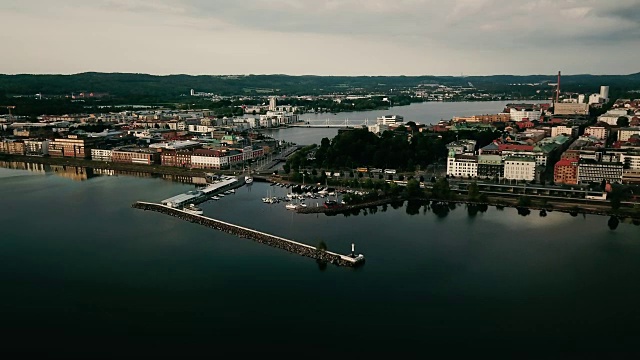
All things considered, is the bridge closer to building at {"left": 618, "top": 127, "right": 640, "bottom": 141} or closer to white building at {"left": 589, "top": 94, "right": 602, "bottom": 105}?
building at {"left": 618, "top": 127, "right": 640, "bottom": 141}

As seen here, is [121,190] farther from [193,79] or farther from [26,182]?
[193,79]

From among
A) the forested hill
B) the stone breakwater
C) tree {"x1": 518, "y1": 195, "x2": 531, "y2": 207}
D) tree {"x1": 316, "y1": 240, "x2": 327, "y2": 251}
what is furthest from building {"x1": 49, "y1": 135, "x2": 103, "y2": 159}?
the forested hill

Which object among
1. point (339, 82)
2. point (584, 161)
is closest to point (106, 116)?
point (584, 161)

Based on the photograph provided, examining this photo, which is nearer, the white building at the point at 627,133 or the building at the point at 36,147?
the white building at the point at 627,133

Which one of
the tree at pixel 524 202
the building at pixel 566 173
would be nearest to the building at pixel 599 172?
the building at pixel 566 173

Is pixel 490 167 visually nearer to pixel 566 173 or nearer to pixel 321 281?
pixel 566 173

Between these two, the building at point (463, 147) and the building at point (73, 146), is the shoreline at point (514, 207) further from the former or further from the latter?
the building at point (73, 146)

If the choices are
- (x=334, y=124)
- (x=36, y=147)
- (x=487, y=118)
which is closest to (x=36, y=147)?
(x=36, y=147)

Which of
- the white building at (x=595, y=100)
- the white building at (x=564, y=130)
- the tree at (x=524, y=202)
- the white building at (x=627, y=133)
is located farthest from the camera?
the white building at (x=595, y=100)
